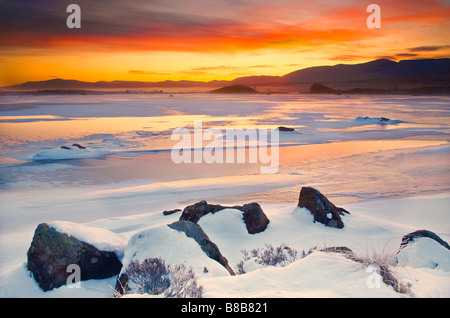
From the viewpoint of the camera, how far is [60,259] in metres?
3.13

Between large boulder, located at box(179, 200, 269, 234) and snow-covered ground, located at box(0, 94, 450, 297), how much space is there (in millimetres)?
103

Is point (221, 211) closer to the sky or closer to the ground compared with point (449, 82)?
closer to the ground

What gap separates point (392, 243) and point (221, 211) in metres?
2.42

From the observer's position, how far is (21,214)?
5977mm

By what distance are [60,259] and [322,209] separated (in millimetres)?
3577

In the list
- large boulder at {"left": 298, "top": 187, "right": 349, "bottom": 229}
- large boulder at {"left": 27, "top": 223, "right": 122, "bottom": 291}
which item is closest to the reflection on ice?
large boulder at {"left": 298, "top": 187, "right": 349, "bottom": 229}

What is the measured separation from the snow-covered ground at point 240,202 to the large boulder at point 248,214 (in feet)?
0.34

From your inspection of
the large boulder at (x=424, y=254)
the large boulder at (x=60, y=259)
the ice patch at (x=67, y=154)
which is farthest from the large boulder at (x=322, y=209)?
the ice patch at (x=67, y=154)

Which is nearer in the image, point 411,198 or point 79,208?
point 79,208

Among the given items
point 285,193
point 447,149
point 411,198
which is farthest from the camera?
point 447,149

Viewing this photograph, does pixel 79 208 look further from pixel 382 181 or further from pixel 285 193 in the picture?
pixel 382 181

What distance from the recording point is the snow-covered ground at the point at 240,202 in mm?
3057

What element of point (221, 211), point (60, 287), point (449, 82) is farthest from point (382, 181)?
point (449, 82)
